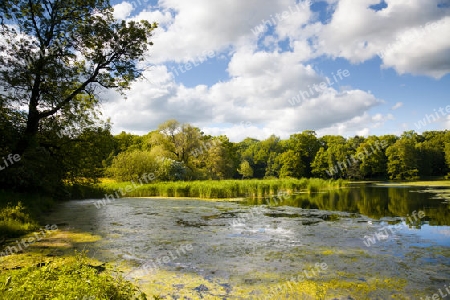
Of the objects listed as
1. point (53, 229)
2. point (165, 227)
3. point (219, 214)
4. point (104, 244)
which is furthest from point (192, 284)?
point (219, 214)

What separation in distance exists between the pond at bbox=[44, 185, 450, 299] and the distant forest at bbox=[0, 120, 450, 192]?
381cm

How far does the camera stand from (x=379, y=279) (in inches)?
171

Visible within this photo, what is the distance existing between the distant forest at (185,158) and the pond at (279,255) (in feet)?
12.5

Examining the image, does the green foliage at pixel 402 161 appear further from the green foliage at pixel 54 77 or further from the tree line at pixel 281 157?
the green foliage at pixel 54 77

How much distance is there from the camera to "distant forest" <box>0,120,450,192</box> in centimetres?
1246

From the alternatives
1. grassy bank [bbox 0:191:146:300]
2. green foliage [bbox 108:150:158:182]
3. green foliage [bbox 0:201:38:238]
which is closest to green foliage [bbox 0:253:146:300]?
grassy bank [bbox 0:191:146:300]

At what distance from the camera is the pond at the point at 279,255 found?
4023 millimetres

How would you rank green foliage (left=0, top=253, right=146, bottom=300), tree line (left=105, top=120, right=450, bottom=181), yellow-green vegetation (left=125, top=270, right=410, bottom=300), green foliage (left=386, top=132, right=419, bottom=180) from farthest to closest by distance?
green foliage (left=386, top=132, right=419, bottom=180)
tree line (left=105, top=120, right=450, bottom=181)
yellow-green vegetation (left=125, top=270, right=410, bottom=300)
green foliage (left=0, top=253, right=146, bottom=300)

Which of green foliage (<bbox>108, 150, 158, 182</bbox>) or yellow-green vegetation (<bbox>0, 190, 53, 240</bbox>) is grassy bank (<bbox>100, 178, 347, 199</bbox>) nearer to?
green foliage (<bbox>108, 150, 158, 182</bbox>)

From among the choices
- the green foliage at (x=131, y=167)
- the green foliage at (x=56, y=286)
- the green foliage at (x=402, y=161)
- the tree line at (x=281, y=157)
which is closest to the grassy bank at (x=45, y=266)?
the green foliage at (x=56, y=286)

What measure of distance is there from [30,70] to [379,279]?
40.1ft

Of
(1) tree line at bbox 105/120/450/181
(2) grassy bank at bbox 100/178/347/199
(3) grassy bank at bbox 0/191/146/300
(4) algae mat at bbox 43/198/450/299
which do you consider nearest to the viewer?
(3) grassy bank at bbox 0/191/146/300

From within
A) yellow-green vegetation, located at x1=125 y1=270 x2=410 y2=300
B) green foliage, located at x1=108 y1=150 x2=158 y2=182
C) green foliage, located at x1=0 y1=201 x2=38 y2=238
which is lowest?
yellow-green vegetation, located at x1=125 y1=270 x2=410 y2=300

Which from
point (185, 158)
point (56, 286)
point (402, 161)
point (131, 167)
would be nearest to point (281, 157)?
point (402, 161)
